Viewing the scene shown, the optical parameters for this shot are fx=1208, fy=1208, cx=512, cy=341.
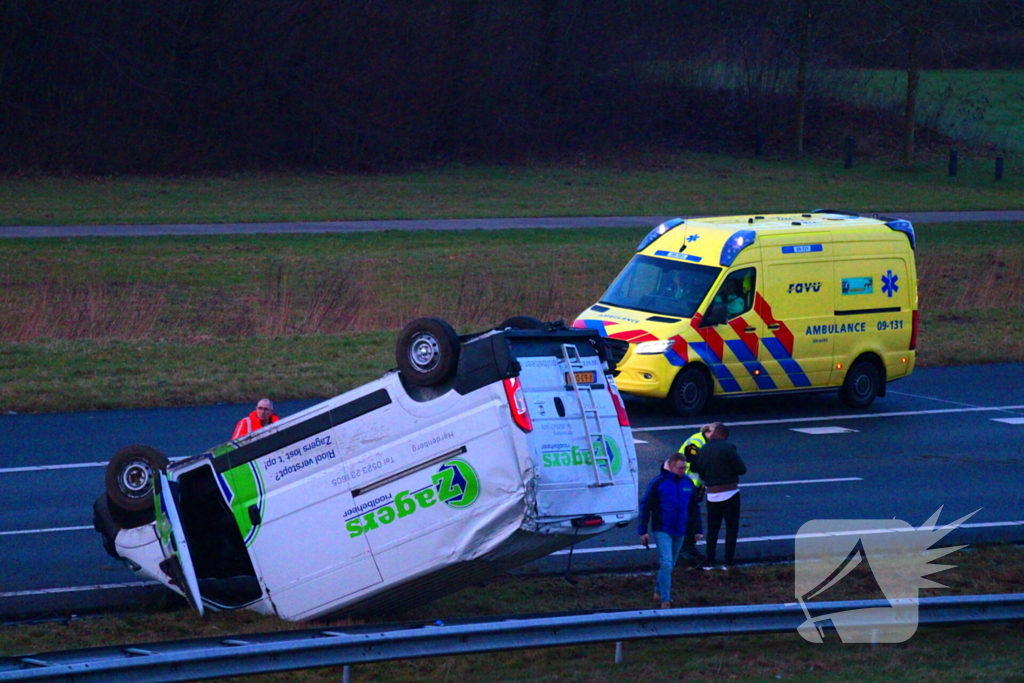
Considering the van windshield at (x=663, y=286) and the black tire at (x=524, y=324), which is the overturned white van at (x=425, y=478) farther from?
the van windshield at (x=663, y=286)

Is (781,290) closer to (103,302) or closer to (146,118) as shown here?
(103,302)

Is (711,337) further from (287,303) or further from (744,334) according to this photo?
(287,303)

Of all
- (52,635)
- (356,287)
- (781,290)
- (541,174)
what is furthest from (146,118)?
(52,635)

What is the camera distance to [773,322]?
55.4 feet

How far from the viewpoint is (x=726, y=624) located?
24.6ft

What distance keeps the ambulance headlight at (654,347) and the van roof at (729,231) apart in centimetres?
144

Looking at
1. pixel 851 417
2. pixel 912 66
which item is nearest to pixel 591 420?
pixel 851 417

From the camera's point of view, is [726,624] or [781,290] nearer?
[726,624]

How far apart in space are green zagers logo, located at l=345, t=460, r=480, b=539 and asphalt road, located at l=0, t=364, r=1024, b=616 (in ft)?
8.02

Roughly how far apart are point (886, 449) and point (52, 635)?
33.7 ft

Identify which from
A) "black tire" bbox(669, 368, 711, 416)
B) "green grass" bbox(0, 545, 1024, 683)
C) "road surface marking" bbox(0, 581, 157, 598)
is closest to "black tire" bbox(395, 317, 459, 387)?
"green grass" bbox(0, 545, 1024, 683)

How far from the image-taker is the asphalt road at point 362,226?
1203 inches

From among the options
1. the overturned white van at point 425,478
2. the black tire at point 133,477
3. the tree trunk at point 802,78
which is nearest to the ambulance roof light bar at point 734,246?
the overturned white van at point 425,478

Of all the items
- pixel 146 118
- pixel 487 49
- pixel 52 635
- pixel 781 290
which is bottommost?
pixel 52 635
